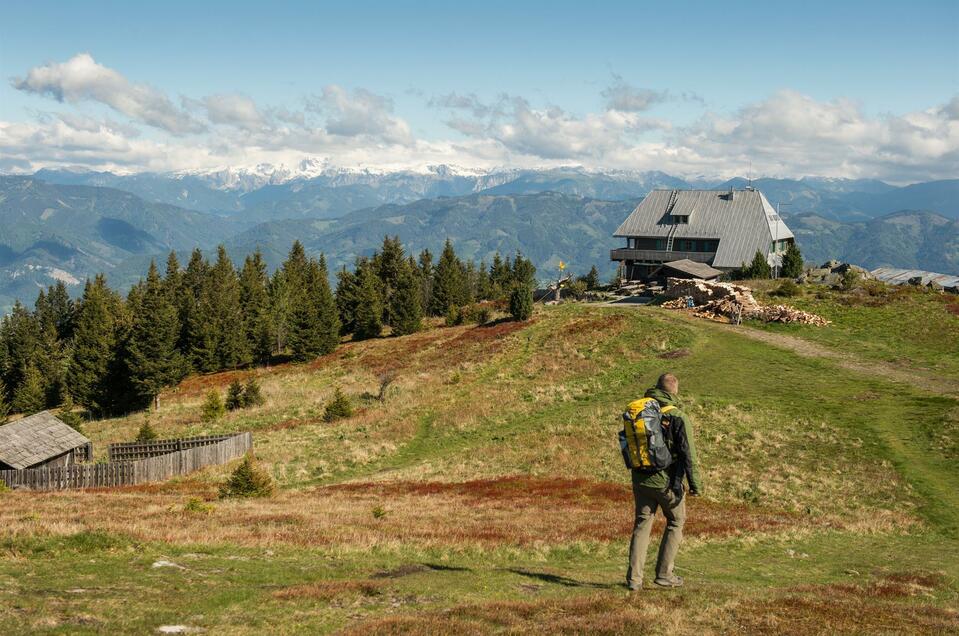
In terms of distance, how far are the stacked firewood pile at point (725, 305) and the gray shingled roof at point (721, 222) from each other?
772 inches

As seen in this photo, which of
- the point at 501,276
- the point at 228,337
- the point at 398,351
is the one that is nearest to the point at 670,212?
the point at 398,351

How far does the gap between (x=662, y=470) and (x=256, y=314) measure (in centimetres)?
9374

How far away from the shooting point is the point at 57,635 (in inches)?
357

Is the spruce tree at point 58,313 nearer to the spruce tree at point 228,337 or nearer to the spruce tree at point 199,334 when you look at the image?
the spruce tree at point 199,334

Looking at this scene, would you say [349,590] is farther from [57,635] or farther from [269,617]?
[57,635]

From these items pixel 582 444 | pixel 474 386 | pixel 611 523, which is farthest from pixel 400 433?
pixel 611 523

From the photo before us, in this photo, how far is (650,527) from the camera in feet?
39.9

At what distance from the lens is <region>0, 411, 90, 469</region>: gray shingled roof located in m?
37.5

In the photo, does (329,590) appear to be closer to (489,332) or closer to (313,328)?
(489,332)

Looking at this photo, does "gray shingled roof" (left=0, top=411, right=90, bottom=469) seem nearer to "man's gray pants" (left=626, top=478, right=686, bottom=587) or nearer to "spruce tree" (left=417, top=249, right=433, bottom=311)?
"man's gray pants" (left=626, top=478, right=686, bottom=587)

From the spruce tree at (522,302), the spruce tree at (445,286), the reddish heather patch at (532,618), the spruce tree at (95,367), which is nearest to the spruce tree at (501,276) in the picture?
the spruce tree at (445,286)

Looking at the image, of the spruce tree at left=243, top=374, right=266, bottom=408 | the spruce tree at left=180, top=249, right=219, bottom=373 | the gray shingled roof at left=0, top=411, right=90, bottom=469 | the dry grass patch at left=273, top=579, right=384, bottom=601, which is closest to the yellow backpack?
the dry grass patch at left=273, top=579, right=384, bottom=601

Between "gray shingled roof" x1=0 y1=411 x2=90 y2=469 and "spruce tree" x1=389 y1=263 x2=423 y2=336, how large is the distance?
166ft

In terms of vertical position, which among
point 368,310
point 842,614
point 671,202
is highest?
point 671,202
